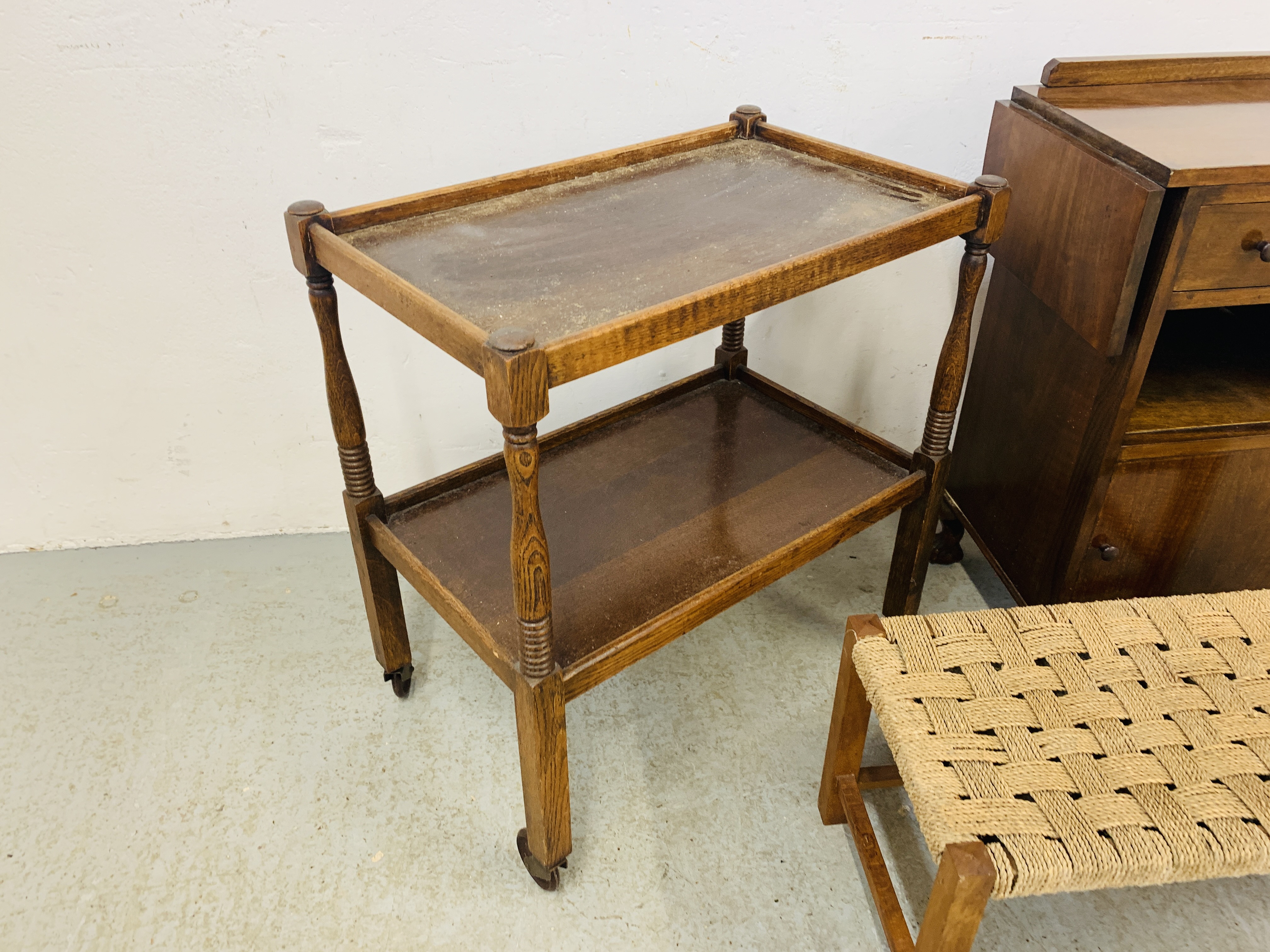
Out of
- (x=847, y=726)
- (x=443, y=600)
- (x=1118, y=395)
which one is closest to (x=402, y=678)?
(x=443, y=600)

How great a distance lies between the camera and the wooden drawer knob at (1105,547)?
5.20 feet

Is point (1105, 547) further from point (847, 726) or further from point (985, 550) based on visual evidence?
point (847, 726)

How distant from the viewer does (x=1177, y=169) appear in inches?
47.3

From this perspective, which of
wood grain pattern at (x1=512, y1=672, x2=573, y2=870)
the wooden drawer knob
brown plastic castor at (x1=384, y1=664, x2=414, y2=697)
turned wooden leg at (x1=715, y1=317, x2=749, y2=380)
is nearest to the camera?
wood grain pattern at (x1=512, y1=672, x2=573, y2=870)

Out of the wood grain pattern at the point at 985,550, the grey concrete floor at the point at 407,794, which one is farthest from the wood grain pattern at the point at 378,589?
the wood grain pattern at the point at 985,550

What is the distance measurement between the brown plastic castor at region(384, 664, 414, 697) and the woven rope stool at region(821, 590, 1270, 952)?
31.2 inches

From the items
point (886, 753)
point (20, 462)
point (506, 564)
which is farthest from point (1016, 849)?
point (20, 462)

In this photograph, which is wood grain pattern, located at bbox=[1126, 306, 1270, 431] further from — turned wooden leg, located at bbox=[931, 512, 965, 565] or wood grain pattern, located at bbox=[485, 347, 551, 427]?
wood grain pattern, located at bbox=[485, 347, 551, 427]

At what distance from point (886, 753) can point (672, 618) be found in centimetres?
59

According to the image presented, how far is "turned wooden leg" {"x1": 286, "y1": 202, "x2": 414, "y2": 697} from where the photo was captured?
127cm

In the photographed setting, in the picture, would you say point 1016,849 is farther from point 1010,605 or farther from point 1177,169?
point 1010,605

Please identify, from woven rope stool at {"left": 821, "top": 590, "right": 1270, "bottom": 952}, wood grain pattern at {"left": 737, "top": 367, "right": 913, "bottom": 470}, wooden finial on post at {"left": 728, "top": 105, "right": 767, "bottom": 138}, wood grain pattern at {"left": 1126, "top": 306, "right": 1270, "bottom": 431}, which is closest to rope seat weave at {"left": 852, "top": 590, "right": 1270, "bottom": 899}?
woven rope stool at {"left": 821, "top": 590, "right": 1270, "bottom": 952}

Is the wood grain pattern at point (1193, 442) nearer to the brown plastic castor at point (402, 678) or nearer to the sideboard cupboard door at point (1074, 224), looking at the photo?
the sideboard cupboard door at point (1074, 224)

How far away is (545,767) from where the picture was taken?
49.4 inches
